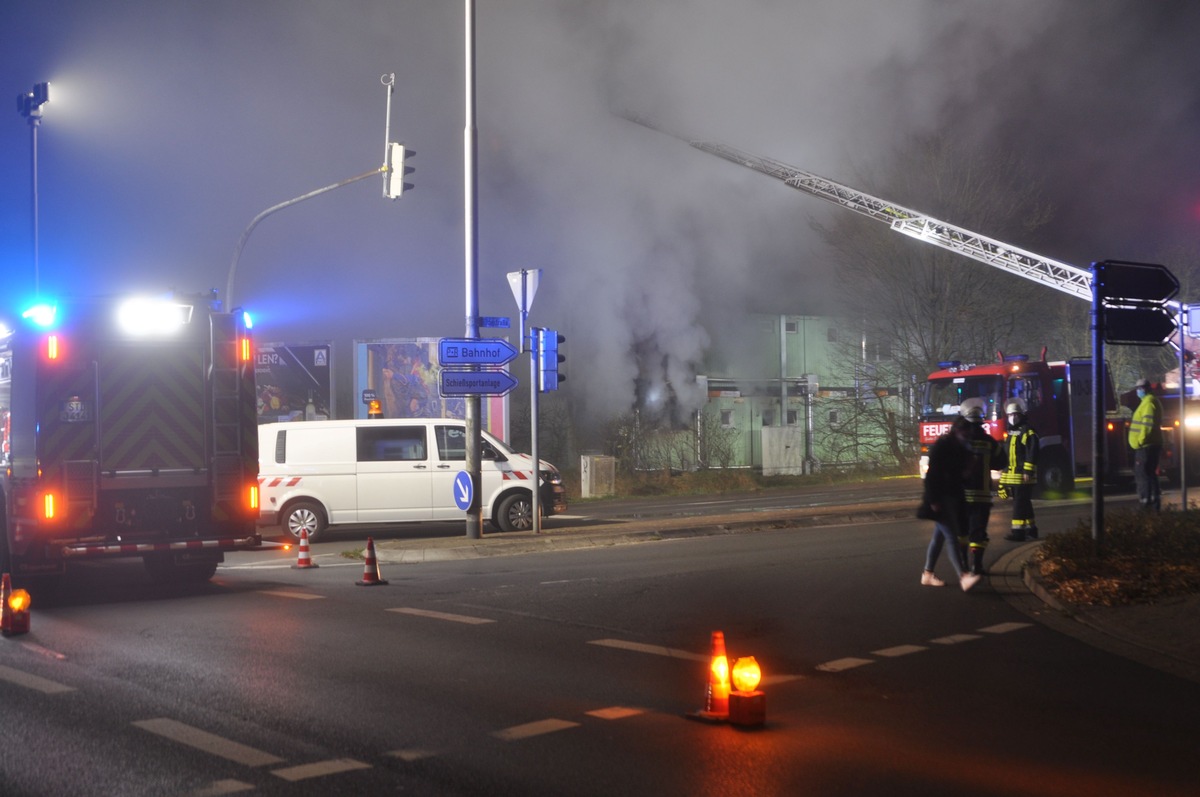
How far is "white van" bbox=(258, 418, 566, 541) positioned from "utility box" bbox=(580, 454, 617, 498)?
33.1ft

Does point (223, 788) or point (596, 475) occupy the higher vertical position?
point (596, 475)

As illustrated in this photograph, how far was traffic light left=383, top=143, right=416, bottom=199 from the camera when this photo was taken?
1922 centimetres

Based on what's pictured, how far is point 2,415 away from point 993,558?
10227 mm

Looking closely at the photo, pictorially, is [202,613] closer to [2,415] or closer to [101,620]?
[101,620]

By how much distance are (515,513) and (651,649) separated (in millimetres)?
9300

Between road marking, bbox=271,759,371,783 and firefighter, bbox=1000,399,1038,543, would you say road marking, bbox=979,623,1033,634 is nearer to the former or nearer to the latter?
firefighter, bbox=1000,399,1038,543

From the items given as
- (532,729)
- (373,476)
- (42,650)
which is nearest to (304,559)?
(373,476)

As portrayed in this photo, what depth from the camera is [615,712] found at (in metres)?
6.09

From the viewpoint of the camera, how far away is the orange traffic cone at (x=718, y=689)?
19.2 feet

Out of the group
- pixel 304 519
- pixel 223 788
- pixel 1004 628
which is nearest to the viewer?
pixel 223 788

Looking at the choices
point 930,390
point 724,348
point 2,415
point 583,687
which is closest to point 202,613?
point 2,415

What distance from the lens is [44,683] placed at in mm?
6828

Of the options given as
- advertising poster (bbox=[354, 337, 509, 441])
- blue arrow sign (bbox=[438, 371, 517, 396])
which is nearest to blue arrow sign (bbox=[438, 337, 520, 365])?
blue arrow sign (bbox=[438, 371, 517, 396])

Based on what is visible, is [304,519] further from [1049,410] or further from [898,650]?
[1049,410]
